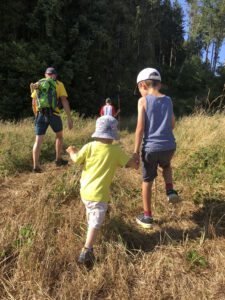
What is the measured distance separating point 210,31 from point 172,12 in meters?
5.23

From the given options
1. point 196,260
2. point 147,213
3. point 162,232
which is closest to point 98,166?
point 147,213

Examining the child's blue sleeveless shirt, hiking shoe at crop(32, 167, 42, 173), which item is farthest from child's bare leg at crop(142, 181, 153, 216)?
hiking shoe at crop(32, 167, 42, 173)

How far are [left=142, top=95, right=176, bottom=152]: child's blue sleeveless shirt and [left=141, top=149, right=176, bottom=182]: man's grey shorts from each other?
48 millimetres

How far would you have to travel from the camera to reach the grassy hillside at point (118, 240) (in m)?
2.88

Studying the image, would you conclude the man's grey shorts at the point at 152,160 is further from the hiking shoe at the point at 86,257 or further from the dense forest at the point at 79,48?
the dense forest at the point at 79,48

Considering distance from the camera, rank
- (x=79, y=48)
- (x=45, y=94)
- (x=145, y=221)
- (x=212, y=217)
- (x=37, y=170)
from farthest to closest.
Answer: (x=79, y=48) < (x=37, y=170) < (x=45, y=94) < (x=212, y=217) < (x=145, y=221)

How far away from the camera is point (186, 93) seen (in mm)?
33188

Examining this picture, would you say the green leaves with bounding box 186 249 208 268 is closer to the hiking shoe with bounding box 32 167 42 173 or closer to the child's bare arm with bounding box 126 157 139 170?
the child's bare arm with bounding box 126 157 139 170

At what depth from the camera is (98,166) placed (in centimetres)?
315

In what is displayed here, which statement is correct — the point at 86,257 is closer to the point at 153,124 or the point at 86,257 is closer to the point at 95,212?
the point at 95,212

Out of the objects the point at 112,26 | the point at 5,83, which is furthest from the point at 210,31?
the point at 5,83

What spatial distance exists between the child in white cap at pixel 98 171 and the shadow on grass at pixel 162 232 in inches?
13.1

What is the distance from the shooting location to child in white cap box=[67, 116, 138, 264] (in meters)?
3.11

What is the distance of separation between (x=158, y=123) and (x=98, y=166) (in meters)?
0.85
